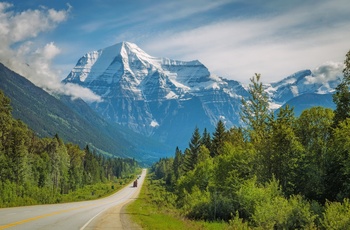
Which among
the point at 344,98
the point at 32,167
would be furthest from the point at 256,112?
the point at 32,167

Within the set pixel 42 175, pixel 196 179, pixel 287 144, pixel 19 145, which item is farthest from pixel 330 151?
pixel 42 175

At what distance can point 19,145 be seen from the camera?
75250 millimetres

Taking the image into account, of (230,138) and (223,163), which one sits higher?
(230,138)

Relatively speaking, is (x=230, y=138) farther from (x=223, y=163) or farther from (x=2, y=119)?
(x=2, y=119)

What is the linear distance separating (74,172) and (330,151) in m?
97.3

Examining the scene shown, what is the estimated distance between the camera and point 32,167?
92.3m

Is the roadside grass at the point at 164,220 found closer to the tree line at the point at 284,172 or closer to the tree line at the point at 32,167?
the tree line at the point at 284,172

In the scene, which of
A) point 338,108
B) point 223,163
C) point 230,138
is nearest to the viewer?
point 338,108

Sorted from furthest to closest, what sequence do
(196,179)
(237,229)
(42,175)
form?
(42,175) < (196,179) < (237,229)

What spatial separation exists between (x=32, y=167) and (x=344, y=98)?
77601mm

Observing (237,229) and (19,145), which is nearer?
(237,229)

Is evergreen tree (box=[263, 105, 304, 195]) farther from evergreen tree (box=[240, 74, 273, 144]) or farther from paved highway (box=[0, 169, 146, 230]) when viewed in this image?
paved highway (box=[0, 169, 146, 230])

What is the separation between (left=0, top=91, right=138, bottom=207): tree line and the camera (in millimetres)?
59763

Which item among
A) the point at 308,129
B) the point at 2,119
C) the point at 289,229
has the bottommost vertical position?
the point at 289,229
